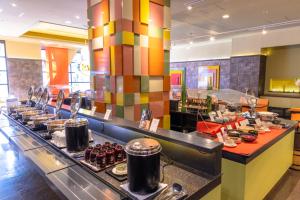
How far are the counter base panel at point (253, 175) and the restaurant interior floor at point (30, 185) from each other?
270 mm

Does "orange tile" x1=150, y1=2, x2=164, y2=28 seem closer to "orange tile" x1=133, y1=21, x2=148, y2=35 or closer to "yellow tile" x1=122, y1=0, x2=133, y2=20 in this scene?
"orange tile" x1=133, y1=21, x2=148, y2=35

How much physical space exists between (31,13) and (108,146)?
206 inches

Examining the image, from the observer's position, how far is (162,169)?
1.38 meters

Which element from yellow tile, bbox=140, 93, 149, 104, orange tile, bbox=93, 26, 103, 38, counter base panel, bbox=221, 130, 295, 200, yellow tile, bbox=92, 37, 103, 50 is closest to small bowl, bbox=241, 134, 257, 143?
counter base panel, bbox=221, 130, 295, 200

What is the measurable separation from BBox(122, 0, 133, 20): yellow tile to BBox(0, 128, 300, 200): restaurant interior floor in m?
2.31

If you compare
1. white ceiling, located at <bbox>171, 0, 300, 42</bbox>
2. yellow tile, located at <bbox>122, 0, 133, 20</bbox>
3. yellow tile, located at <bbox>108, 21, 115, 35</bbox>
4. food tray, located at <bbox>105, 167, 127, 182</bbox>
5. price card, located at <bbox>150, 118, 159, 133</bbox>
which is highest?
white ceiling, located at <bbox>171, 0, 300, 42</bbox>

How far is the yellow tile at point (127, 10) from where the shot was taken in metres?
3.00

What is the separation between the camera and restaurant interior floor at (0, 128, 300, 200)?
2.48 metres

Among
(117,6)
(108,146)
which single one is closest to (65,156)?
(108,146)

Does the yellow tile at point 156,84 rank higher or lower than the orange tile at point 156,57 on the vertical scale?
lower

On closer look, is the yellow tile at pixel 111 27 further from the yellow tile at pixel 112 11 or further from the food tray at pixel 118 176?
the food tray at pixel 118 176

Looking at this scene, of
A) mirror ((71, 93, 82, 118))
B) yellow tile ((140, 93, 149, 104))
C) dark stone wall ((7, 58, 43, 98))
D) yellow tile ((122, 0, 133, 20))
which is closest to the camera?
mirror ((71, 93, 82, 118))

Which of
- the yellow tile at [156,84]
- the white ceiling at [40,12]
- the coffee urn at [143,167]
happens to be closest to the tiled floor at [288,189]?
the coffee urn at [143,167]

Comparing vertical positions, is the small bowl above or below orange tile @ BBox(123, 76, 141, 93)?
below
